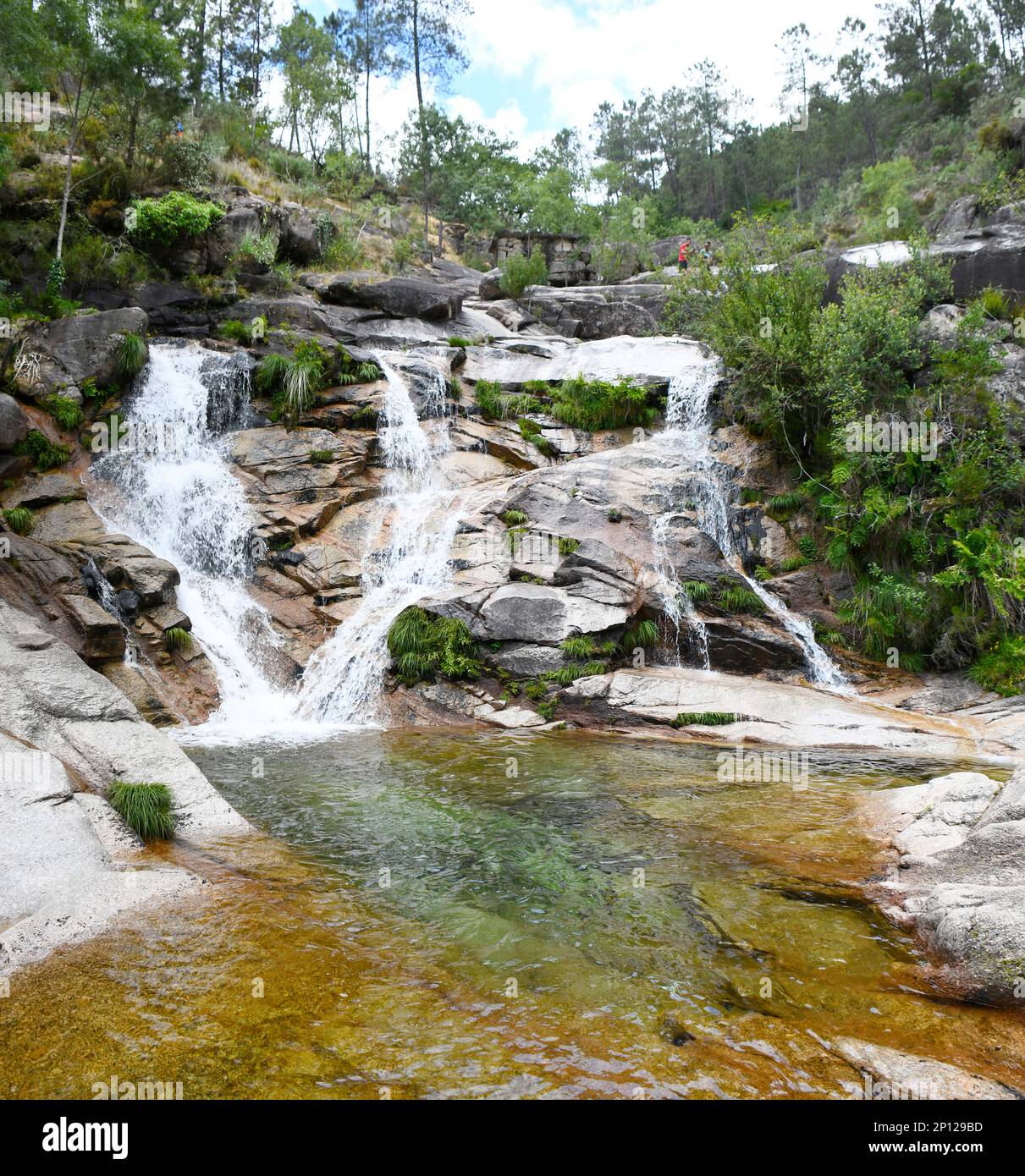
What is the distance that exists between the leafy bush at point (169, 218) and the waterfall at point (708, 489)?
13.3 m

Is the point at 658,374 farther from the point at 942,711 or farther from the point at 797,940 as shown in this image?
the point at 797,940

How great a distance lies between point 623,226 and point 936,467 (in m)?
26.7

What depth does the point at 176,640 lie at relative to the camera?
1157cm

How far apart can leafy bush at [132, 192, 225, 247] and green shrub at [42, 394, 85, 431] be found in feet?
23.3

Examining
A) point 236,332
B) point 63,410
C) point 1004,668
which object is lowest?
point 1004,668

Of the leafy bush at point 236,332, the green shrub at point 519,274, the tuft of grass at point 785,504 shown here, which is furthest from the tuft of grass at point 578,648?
the green shrub at point 519,274

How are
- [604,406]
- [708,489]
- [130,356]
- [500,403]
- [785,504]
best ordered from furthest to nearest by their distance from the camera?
[500,403] < [604,406] < [130,356] < [708,489] < [785,504]

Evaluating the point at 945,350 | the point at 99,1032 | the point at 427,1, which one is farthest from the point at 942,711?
the point at 427,1

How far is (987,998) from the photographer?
3.87 meters

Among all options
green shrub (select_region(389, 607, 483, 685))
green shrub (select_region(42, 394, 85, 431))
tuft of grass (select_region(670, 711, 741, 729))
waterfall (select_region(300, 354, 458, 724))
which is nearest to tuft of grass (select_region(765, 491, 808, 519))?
tuft of grass (select_region(670, 711, 741, 729))

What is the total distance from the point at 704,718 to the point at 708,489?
242 inches

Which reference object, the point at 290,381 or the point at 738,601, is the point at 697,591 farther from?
the point at 290,381

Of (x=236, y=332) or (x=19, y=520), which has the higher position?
(x=236, y=332)

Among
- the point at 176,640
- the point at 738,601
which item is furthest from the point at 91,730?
the point at 738,601
